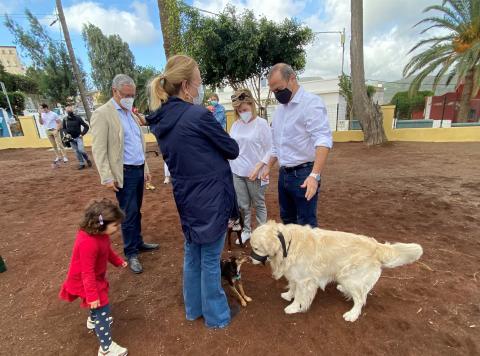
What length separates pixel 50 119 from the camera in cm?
1130

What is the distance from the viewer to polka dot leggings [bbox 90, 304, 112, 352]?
86.7 inches

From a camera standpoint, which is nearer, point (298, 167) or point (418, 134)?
point (298, 167)

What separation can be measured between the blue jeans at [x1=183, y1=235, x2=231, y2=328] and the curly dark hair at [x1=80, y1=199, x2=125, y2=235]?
642 millimetres

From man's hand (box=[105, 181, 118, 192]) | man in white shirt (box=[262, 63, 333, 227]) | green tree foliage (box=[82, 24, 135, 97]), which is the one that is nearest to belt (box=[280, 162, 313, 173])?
man in white shirt (box=[262, 63, 333, 227])

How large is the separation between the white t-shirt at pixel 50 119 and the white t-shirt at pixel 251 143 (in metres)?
10.8

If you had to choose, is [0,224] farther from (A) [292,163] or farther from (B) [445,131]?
(B) [445,131]

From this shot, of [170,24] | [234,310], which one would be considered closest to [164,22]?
[170,24]

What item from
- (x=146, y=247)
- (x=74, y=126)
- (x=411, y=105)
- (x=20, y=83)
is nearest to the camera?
(x=146, y=247)

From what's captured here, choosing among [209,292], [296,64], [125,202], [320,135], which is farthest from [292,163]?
[296,64]

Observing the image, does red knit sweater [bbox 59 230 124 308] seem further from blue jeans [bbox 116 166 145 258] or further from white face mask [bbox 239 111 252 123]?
white face mask [bbox 239 111 252 123]

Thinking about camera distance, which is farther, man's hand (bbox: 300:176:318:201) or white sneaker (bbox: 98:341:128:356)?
man's hand (bbox: 300:176:318:201)

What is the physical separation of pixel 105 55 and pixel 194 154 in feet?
106

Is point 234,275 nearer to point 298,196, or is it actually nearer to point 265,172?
point 298,196

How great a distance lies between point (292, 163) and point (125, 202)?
2.03 metres
